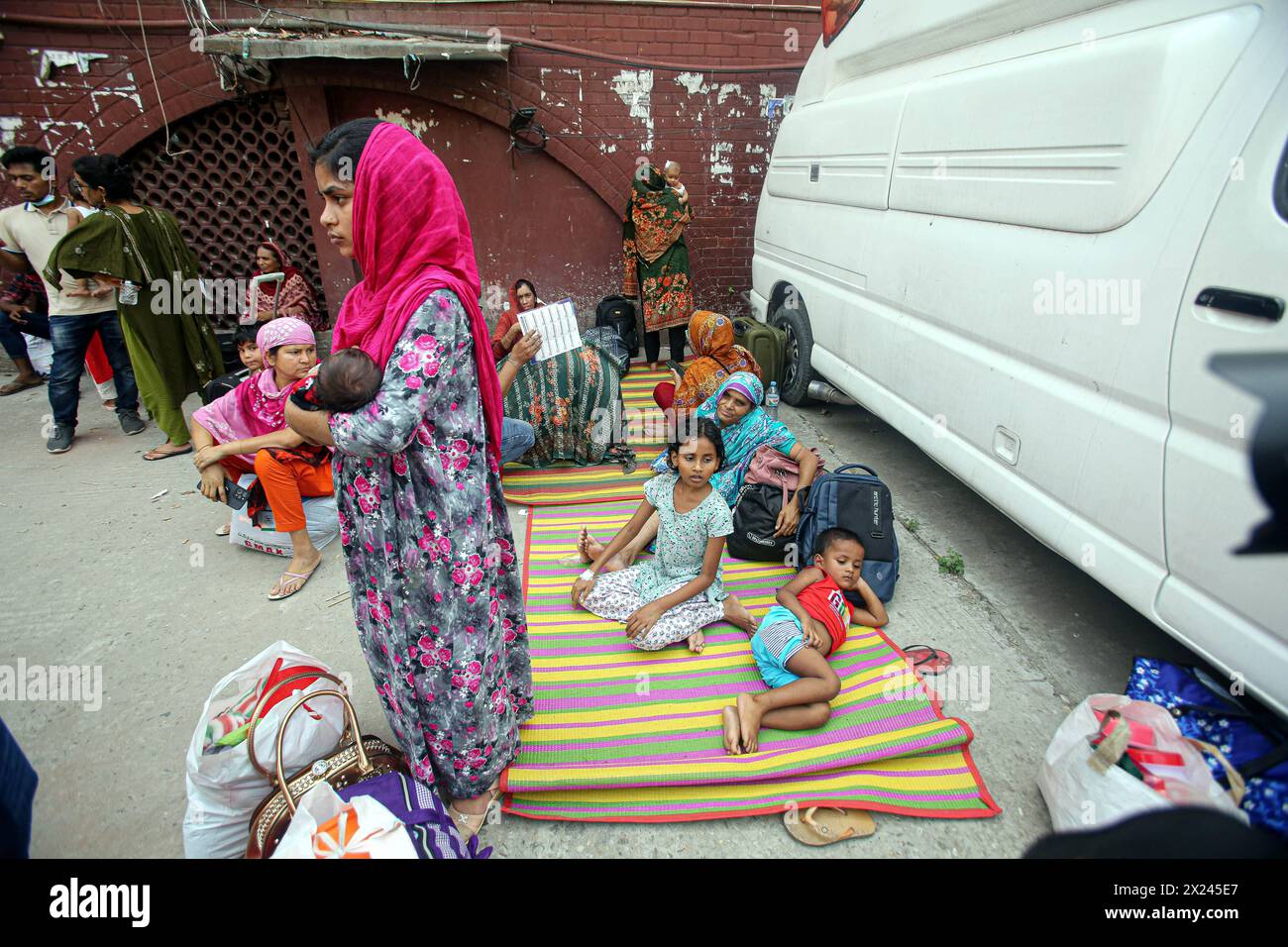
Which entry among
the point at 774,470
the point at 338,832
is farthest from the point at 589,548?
the point at 338,832

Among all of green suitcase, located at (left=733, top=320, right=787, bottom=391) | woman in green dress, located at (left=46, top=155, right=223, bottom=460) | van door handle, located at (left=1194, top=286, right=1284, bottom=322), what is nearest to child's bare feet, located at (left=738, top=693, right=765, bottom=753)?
van door handle, located at (left=1194, top=286, right=1284, bottom=322)

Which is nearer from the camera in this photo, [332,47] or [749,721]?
[749,721]

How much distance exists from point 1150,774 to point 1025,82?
2.59 m

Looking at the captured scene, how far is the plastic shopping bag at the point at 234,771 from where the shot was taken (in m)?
1.73

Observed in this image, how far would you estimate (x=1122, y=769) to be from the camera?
1.75 meters

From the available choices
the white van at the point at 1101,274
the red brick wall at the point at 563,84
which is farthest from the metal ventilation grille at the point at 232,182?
the white van at the point at 1101,274

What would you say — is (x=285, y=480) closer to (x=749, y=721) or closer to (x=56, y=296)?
(x=749, y=721)

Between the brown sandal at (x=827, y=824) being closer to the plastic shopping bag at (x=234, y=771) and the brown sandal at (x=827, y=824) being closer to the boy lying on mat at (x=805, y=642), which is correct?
the boy lying on mat at (x=805, y=642)

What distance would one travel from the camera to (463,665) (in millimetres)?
1778

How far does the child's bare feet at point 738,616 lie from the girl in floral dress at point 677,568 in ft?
0.10

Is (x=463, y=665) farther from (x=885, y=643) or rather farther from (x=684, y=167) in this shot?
(x=684, y=167)

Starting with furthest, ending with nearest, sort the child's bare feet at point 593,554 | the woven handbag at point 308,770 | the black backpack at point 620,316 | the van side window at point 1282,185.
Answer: the black backpack at point 620,316, the child's bare feet at point 593,554, the van side window at point 1282,185, the woven handbag at point 308,770

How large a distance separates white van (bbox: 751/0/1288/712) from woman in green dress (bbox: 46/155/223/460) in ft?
16.1

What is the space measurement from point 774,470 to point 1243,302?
78.4 inches
